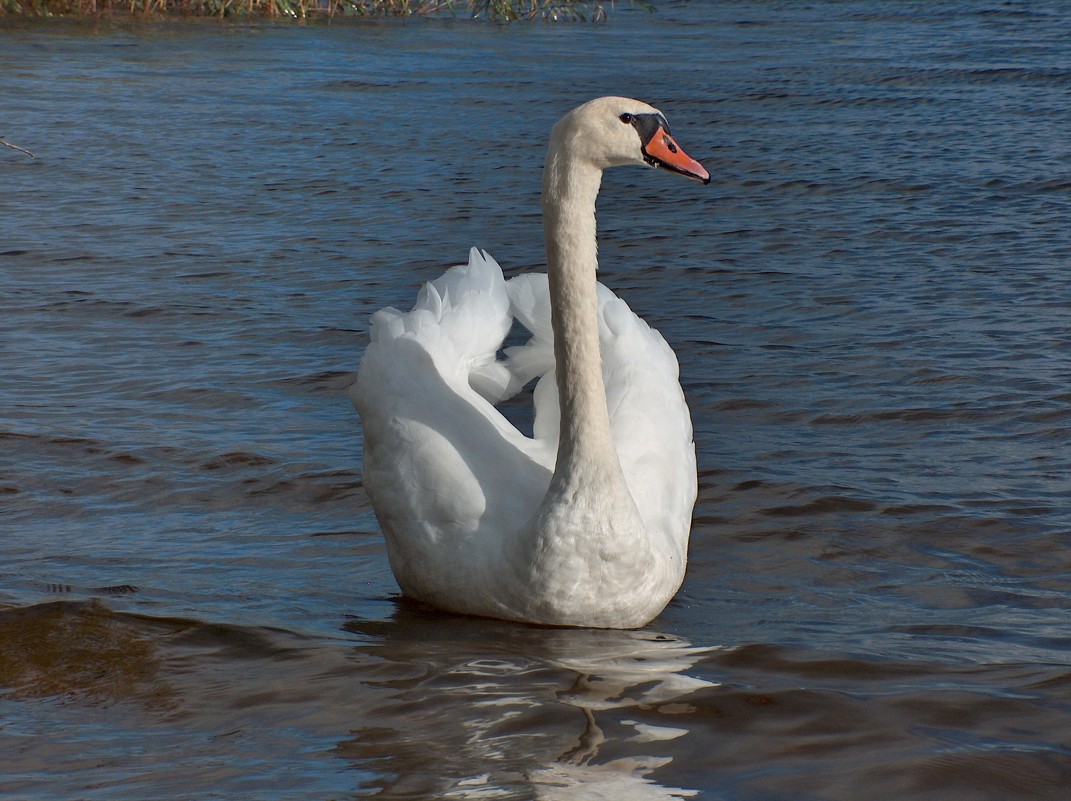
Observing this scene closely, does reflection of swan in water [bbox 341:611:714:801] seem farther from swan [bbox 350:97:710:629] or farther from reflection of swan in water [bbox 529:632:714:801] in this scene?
swan [bbox 350:97:710:629]

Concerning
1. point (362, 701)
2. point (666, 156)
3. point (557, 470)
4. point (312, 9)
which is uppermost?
point (312, 9)

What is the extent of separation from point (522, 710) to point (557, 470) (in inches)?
33.4

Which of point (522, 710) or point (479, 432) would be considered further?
point (479, 432)

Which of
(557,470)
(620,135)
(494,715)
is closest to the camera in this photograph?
(494,715)

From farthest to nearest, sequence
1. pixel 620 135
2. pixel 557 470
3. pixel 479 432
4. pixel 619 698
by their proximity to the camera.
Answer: pixel 479 432, pixel 557 470, pixel 620 135, pixel 619 698

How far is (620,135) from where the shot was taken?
4.41 metres

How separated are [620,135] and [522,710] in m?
1.70

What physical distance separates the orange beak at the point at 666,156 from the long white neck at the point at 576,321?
→ 0.58 ft

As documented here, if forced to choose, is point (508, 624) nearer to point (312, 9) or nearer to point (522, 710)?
point (522, 710)

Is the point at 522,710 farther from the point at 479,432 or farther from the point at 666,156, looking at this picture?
the point at 666,156

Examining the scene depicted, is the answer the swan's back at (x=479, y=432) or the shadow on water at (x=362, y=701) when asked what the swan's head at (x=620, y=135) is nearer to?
the swan's back at (x=479, y=432)

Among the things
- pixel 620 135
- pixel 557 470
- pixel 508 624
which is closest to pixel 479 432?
pixel 557 470

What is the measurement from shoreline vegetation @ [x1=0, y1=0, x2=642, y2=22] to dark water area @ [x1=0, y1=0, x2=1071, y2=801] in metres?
9.36

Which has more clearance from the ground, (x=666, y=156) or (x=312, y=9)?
(x=312, y=9)
